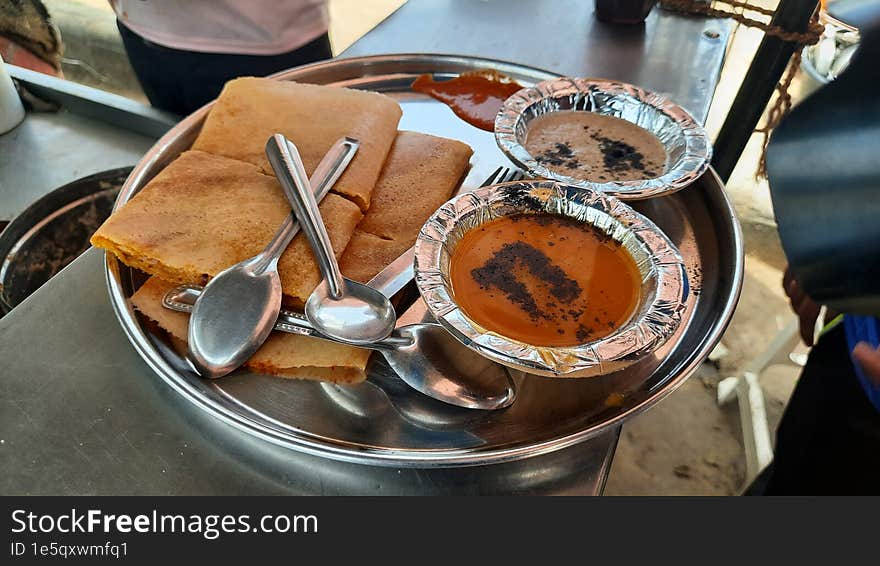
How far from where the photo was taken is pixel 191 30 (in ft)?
4.26

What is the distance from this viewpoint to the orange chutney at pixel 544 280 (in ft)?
2.55

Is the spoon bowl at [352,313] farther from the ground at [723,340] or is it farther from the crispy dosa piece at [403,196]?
the ground at [723,340]

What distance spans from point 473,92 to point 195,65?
0.65 m

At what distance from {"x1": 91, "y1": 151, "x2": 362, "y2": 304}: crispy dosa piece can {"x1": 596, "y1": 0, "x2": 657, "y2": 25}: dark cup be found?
3.64 feet

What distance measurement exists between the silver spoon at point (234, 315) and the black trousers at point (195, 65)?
0.75 meters

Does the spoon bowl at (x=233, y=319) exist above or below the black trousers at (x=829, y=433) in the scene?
above

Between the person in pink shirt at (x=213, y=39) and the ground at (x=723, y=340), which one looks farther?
the ground at (x=723, y=340)

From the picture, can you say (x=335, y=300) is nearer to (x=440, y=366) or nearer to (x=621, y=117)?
(x=440, y=366)

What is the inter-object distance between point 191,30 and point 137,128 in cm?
35

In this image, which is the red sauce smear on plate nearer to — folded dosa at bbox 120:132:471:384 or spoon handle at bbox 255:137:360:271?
folded dosa at bbox 120:132:471:384

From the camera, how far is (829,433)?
108 cm

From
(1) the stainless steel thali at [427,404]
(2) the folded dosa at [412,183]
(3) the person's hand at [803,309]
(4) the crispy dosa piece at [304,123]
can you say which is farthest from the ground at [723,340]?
(4) the crispy dosa piece at [304,123]

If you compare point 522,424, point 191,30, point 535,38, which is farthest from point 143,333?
point 535,38
